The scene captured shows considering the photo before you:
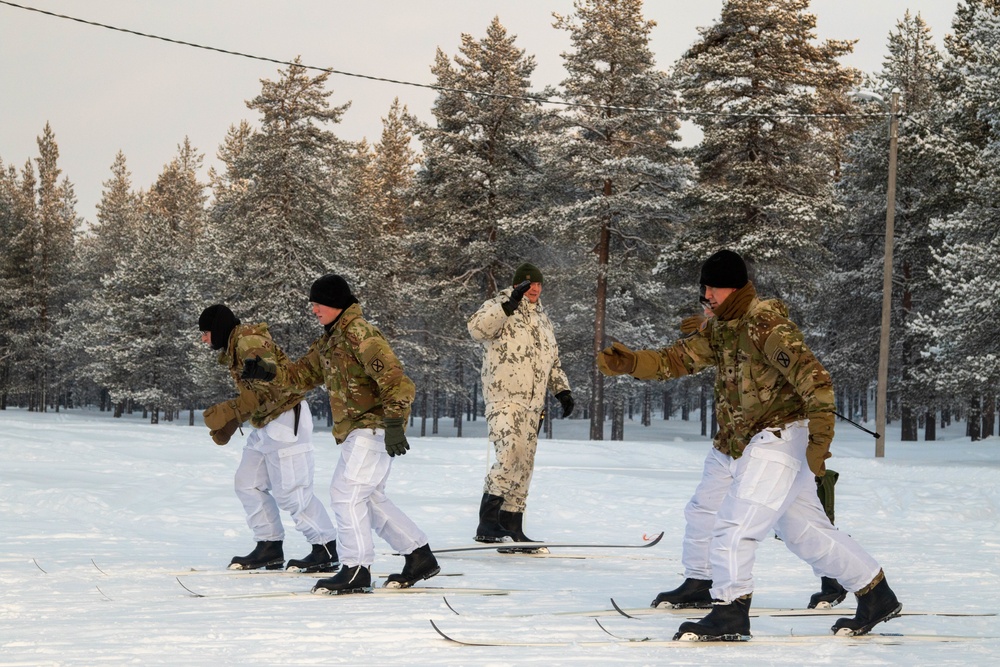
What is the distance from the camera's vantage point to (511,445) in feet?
28.5

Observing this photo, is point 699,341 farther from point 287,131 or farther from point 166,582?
point 287,131

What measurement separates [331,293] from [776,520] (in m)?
3.03

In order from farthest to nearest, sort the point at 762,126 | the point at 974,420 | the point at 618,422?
the point at 618,422, the point at 974,420, the point at 762,126

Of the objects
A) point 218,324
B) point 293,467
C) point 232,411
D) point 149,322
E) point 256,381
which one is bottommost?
point 293,467

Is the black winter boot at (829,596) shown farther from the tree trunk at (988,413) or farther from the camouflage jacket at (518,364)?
the tree trunk at (988,413)

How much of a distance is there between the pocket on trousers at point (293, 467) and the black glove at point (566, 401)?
205cm

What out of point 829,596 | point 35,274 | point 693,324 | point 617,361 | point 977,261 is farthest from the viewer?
point 35,274

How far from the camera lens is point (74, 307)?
2090 inches

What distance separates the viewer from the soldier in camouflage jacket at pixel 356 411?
6188 mm

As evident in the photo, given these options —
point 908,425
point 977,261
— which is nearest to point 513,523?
point 977,261

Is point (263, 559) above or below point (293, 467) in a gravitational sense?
below

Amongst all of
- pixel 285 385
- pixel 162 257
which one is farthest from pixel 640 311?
pixel 285 385

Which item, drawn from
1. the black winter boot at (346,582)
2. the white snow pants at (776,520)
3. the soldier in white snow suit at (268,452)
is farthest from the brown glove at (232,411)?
the white snow pants at (776,520)

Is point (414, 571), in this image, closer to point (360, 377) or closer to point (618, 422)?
point (360, 377)
